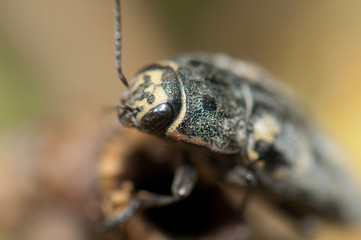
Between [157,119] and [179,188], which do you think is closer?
[157,119]

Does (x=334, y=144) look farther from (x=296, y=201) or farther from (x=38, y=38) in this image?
(x=38, y=38)

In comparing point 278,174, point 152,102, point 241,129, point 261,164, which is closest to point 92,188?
point 152,102

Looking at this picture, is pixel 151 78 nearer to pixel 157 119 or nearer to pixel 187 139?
pixel 157 119

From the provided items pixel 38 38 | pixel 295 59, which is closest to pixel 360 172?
pixel 295 59

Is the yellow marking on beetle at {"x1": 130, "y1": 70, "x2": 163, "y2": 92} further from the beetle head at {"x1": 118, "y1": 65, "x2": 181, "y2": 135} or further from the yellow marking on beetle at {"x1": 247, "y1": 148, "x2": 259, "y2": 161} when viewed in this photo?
the yellow marking on beetle at {"x1": 247, "y1": 148, "x2": 259, "y2": 161}

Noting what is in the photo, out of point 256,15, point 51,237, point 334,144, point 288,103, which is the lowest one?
point 51,237

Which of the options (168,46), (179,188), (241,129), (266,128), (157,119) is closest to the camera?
(157,119)

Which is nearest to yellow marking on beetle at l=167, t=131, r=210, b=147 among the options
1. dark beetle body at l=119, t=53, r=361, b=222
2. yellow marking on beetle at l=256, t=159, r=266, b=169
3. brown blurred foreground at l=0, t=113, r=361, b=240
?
dark beetle body at l=119, t=53, r=361, b=222
